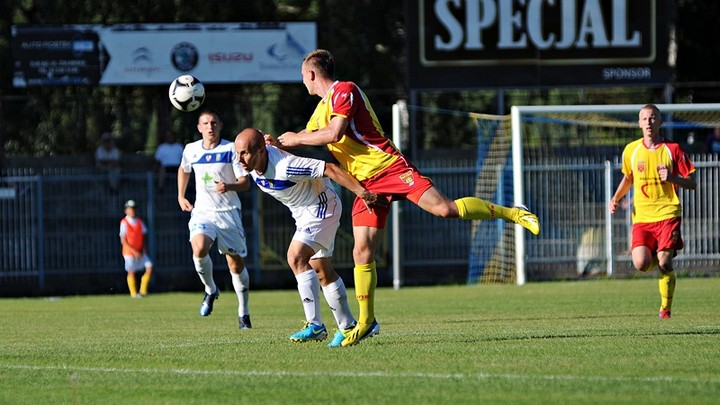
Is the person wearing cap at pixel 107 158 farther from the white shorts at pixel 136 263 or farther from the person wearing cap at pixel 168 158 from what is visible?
the white shorts at pixel 136 263

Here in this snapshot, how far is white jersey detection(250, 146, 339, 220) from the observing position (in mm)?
9984

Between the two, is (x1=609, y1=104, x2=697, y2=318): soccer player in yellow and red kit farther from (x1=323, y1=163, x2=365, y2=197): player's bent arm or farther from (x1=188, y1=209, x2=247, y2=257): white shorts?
(x1=323, y1=163, x2=365, y2=197): player's bent arm

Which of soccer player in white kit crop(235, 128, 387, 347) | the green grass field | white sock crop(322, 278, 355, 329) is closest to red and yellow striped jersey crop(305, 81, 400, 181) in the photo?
soccer player in white kit crop(235, 128, 387, 347)

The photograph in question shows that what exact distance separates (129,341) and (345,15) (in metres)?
29.5

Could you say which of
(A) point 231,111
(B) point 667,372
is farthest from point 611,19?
(B) point 667,372

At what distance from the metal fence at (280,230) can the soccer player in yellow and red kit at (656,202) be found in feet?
38.7

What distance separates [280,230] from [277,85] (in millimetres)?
13106

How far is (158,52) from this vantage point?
28.1 m

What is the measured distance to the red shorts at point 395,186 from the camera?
9.91 metres

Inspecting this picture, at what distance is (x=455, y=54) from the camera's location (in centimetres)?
2647

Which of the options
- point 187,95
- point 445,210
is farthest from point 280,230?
point 445,210

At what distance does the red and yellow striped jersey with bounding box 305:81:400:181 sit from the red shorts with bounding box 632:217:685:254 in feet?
13.8

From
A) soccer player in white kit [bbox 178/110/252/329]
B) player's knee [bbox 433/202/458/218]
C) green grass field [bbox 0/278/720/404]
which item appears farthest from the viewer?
soccer player in white kit [bbox 178/110/252/329]

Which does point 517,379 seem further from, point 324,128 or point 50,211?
point 50,211
